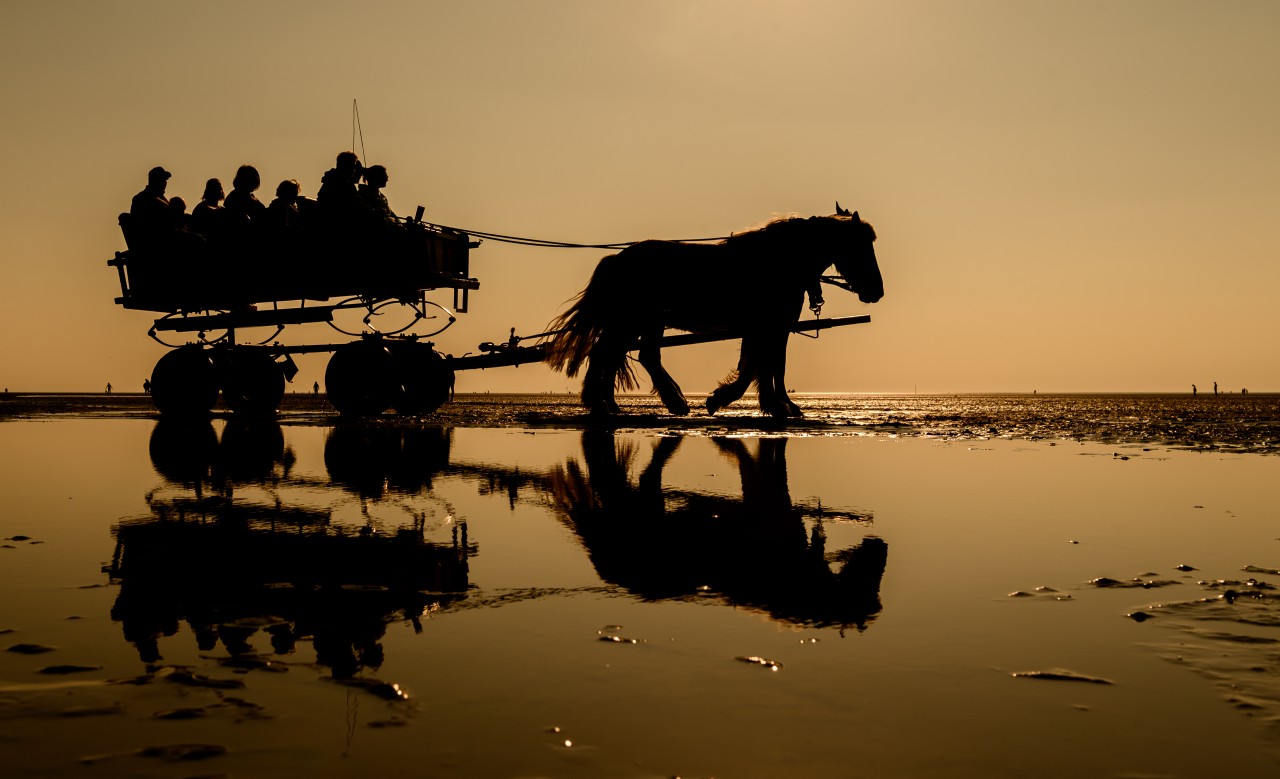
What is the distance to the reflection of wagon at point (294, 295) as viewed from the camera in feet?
49.3

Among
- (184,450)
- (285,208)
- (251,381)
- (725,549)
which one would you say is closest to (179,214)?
(285,208)

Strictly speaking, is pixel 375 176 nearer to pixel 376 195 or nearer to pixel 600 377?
pixel 376 195

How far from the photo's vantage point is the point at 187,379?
16.9m

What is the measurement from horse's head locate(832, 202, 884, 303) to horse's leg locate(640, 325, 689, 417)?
2.95 metres

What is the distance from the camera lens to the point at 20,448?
460 inches

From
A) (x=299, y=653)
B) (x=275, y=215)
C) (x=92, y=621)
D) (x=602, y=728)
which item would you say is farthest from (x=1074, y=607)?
(x=275, y=215)

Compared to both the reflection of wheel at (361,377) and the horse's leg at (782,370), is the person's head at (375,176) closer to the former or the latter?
the reflection of wheel at (361,377)

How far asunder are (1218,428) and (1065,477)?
1021cm

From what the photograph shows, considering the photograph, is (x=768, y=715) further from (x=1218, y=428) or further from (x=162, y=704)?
(x=1218, y=428)

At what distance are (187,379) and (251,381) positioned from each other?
46.4 inches

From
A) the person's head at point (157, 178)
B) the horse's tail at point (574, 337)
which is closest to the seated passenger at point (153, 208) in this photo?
the person's head at point (157, 178)

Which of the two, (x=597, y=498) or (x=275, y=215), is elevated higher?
(x=275, y=215)

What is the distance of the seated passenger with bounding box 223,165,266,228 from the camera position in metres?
15.5

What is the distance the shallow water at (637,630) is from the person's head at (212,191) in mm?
9367
